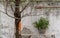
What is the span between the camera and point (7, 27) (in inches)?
133

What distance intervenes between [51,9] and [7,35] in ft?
3.04

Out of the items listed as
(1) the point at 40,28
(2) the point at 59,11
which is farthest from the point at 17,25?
(2) the point at 59,11

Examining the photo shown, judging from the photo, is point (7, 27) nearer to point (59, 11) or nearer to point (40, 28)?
point (40, 28)

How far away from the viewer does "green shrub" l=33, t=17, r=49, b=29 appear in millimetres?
3331

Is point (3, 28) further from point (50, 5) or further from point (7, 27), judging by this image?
point (50, 5)

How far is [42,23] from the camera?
10.9 feet

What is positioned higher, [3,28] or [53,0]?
[53,0]

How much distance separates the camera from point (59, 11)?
3.45 meters

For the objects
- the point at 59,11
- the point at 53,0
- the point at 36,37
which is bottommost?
the point at 36,37

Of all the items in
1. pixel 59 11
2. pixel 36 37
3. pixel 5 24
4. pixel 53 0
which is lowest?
pixel 36 37

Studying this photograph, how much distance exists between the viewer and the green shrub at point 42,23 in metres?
3.33

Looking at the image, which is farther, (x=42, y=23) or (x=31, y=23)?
(x=31, y=23)

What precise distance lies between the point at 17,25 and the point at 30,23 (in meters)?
1.59

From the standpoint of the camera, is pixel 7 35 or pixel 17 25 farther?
pixel 7 35
